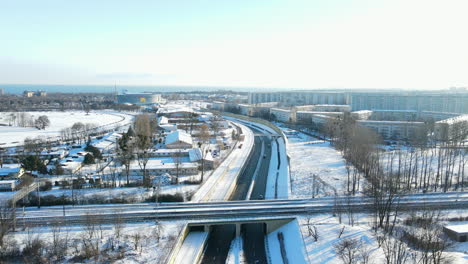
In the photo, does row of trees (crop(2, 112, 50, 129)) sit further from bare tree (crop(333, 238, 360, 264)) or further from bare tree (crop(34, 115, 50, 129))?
bare tree (crop(333, 238, 360, 264))

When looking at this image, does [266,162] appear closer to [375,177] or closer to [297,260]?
[375,177]

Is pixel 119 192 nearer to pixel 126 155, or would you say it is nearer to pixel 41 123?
pixel 126 155

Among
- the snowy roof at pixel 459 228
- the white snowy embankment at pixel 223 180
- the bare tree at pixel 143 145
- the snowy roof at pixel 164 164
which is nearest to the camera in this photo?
the snowy roof at pixel 459 228

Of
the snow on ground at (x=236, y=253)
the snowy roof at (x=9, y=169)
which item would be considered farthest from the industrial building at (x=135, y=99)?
the snow on ground at (x=236, y=253)

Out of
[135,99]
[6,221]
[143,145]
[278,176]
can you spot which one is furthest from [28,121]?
[135,99]

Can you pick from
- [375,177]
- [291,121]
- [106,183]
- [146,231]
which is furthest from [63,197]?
[291,121]

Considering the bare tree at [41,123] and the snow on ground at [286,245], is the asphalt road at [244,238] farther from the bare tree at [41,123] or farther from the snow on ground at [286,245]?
the bare tree at [41,123]
